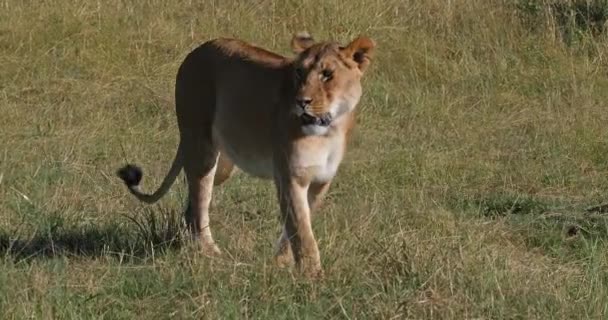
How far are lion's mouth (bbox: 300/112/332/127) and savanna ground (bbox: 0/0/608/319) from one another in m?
0.38

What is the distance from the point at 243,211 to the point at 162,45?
9.63 feet

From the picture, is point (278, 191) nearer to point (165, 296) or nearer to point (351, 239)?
point (351, 239)

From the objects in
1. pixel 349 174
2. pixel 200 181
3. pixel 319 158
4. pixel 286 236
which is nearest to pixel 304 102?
pixel 319 158

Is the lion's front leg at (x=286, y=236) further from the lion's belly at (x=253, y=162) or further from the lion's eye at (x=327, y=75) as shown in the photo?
the lion's eye at (x=327, y=75)

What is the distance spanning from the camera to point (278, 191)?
384 cm

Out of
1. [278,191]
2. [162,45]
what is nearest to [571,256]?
[278,191]

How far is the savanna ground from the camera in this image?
136 inches

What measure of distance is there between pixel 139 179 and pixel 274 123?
2.25 feet

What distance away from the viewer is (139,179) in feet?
14.4

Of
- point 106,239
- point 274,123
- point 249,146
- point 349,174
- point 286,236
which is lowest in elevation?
point 349,174

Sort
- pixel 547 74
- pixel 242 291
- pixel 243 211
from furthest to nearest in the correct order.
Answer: pixel 547 74 < pixel 243 211 < pixel 242 291

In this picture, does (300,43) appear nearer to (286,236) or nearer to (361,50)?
(361,50)

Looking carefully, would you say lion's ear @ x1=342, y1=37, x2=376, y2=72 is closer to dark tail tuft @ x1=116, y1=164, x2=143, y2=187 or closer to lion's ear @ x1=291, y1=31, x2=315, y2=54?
lion's ear @ x1=291, y1=31, x2=315, y2=54

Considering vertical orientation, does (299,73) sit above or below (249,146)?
above
